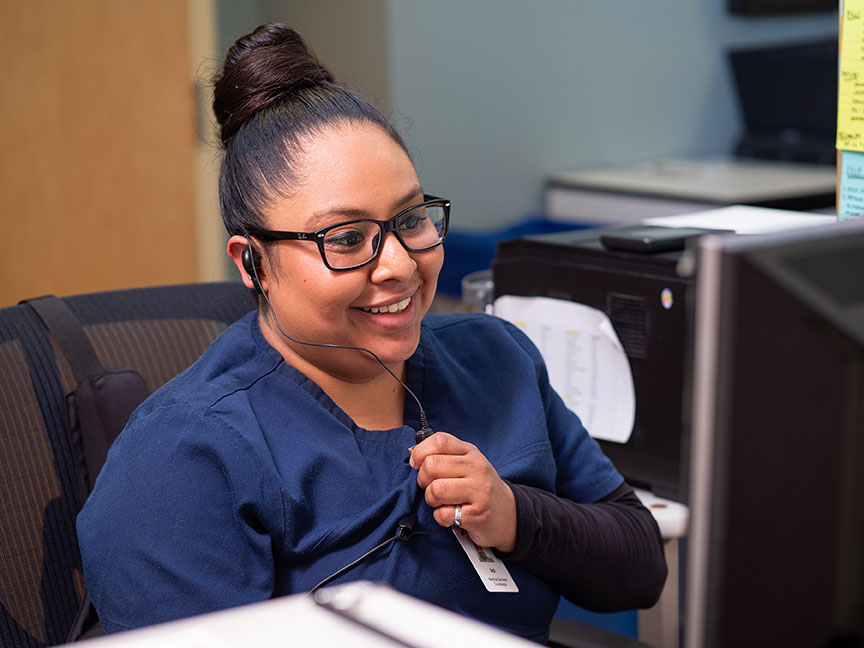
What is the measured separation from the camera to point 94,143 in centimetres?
303

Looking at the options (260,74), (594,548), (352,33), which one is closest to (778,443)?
(594,548)

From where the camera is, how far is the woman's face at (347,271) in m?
1.10

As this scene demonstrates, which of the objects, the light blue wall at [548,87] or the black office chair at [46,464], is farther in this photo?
the light blue wall at [548,87]

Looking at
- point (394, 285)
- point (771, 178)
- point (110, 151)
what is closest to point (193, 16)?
point (110, 151)

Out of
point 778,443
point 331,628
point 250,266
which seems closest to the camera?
point 778,443

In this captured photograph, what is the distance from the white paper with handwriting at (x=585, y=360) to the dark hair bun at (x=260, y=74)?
0.47 m

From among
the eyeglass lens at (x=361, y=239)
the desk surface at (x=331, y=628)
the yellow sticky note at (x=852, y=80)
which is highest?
the yellow sticky note at (x=852, y=80)

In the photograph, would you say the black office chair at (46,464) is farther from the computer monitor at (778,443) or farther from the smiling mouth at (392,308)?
the computer monitor at (778,443)

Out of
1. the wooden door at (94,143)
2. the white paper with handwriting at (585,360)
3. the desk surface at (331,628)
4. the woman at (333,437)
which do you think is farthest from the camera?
the wooden door at (94,143)

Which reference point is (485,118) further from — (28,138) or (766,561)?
(766,561)

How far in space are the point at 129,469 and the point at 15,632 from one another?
0.29 metres

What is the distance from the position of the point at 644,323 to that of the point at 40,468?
2.48 ft

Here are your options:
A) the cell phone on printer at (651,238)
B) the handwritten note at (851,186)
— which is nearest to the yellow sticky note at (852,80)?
the handwritten note at (851,186)

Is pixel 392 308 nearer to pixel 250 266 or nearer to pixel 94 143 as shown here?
pixel 250 266
